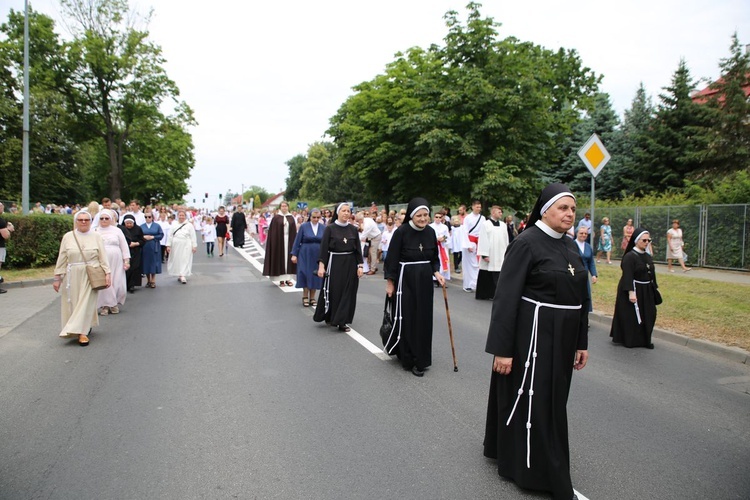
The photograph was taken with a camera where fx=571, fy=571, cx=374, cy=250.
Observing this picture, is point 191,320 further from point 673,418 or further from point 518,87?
point 518,87

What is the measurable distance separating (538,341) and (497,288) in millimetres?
434

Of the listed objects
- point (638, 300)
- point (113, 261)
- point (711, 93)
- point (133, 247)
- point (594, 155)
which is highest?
point (711, 93)

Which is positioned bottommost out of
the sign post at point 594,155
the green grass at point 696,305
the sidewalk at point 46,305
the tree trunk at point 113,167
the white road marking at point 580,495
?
the white road marking at point 580,495

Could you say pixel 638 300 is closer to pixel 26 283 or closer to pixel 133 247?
pixel 133 247

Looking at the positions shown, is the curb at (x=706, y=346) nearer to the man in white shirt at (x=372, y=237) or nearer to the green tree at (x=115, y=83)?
the man in white shirt at (x=372, y=237)

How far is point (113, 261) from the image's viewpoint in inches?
399

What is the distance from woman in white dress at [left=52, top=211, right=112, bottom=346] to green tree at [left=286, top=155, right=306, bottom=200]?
136 m

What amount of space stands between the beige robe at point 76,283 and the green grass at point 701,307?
29.3ft

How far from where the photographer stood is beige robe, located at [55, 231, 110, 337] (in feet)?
25.7

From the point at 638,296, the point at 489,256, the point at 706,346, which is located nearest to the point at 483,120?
the point at 489,256

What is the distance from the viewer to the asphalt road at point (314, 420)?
12.6 feet

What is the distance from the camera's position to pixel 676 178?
3133 cm

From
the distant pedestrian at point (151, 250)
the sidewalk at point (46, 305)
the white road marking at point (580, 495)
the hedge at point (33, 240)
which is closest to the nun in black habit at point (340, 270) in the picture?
the sidewalk at point (46, 305)

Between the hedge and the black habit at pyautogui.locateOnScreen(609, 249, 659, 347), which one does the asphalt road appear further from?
the hedge
